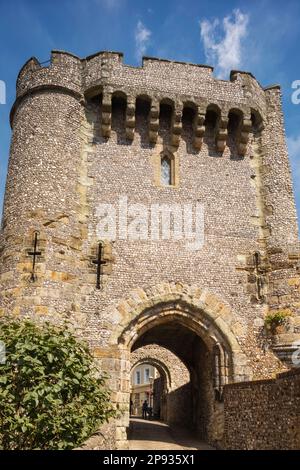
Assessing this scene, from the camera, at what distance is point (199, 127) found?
14.0m

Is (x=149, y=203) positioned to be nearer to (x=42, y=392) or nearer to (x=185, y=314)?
(x=185, y=314)

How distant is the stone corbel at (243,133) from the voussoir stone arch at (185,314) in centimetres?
456

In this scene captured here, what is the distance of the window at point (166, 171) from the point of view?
13.8m

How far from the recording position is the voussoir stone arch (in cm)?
1200

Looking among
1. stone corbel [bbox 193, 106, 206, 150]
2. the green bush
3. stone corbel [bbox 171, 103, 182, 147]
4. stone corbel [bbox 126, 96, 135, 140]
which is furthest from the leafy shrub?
stone corbel [bbox 126, 96, 135, 140]

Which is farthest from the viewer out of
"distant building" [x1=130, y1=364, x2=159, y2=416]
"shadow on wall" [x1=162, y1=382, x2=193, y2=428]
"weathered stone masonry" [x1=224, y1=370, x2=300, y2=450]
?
"distant building" [x1=130, y1=364, x2=159, y2=416]

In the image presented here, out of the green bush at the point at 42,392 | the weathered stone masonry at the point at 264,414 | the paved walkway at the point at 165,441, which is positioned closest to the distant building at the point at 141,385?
the paved walkway at the point at 165,441

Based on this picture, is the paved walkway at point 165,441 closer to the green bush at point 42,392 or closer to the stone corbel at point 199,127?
the green bush at point 42,392

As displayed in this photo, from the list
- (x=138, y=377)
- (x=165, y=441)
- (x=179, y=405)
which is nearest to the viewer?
(x=165, y=441)

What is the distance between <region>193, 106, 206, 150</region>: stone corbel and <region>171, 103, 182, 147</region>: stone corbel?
1.64ft

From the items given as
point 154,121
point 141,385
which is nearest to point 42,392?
point 154,121

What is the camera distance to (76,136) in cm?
1336

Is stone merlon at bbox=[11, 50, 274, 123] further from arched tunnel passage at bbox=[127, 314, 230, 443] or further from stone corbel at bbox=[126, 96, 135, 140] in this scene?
arched tunnel passage at bbox=[127, 314, 230, 443]

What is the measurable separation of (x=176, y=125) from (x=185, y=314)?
17.8ft
